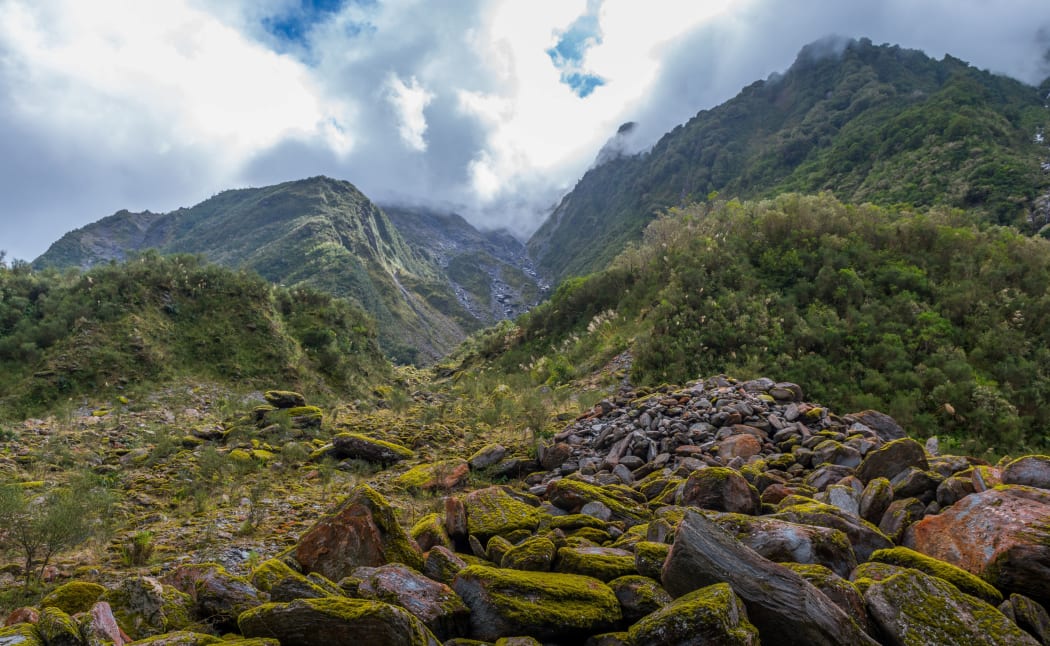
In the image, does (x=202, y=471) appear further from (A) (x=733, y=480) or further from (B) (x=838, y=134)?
(B) (x=838, y=134)

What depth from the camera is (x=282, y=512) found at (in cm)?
669

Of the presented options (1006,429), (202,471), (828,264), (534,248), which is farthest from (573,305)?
(534,248)

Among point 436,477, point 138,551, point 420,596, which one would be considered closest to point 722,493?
point 420,596

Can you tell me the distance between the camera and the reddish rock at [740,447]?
7.07 metres

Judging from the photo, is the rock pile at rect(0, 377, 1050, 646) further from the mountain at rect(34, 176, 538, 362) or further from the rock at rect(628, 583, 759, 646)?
the mountain at rect(34, 176, 538, 362)

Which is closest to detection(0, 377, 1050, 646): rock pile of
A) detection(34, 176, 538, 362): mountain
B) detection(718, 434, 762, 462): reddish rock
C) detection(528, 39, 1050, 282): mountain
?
detection(718, 434, 762, 462): reddish rock

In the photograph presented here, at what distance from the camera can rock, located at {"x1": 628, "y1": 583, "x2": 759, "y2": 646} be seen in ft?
8.30

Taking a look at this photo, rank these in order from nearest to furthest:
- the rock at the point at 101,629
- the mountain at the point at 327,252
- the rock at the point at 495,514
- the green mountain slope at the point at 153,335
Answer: the rock at the point at 101,629, the rock at the point at 495,514, the green mountain slope at the point at 153,335, the mountain at the point at 327,252

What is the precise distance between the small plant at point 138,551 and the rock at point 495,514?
3.55m

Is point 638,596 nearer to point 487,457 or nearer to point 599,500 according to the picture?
point 599,500

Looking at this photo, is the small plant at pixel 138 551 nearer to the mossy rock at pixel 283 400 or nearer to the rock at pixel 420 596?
the rock at pixel 420 596

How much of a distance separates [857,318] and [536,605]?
43.5 feet

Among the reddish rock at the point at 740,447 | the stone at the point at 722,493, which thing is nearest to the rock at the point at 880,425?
the reddish rock at the point at 740,447

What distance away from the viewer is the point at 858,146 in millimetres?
58250
